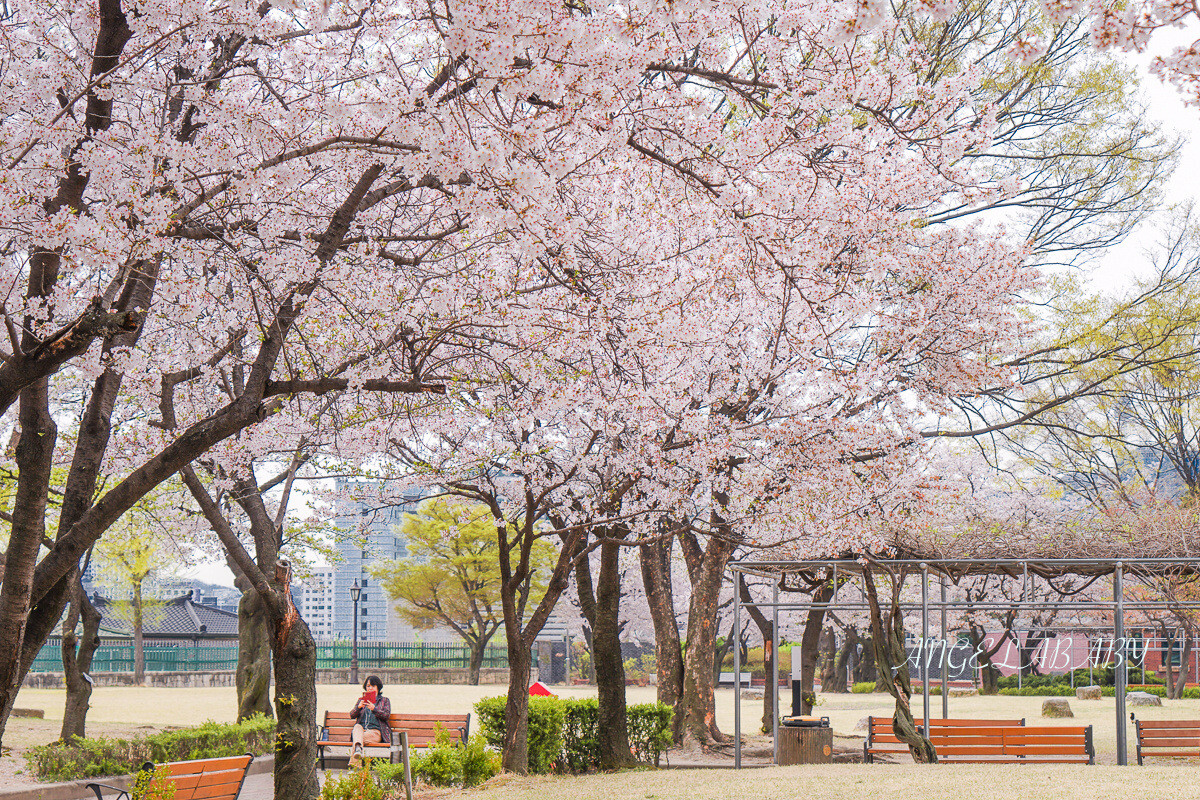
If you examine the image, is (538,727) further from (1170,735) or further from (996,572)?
(1170,735)

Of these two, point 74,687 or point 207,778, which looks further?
point 74,687

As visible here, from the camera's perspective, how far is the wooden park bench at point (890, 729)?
12094mm

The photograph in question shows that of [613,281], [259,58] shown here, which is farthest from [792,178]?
[259,58]

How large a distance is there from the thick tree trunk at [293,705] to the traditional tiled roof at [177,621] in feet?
133

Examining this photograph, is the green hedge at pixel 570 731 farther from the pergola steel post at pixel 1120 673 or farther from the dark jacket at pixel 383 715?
the pergola steel post at pixel 1120 673

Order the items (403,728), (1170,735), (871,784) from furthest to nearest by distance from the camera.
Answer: (403,728) → (1170,735) → (871,784)

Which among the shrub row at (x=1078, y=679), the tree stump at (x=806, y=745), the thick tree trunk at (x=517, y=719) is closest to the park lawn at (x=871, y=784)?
the thick tree trunk at (x=517, y=719)

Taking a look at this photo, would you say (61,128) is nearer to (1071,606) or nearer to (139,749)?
(139,749)

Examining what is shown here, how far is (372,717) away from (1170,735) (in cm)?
1003

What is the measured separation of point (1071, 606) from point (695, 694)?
6598 mm

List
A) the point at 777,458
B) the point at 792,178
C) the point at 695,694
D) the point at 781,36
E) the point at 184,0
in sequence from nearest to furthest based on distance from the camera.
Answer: the point at 184,0 < the point at 781,36 < the point at 792,178 < the point at 777,458 < the point at 695,694

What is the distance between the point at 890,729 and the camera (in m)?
13.4

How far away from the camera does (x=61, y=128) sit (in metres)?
5.42

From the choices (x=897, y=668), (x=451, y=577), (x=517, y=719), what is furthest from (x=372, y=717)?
(x=451, y=577)
